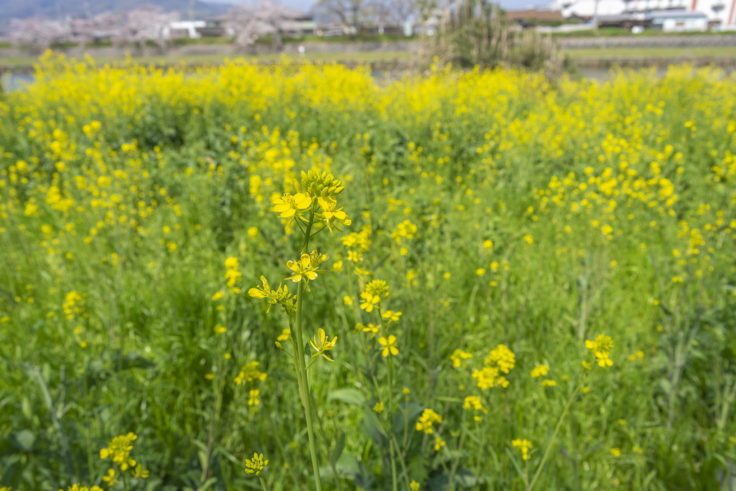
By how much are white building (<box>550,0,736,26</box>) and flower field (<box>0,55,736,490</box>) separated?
5646 centimetres

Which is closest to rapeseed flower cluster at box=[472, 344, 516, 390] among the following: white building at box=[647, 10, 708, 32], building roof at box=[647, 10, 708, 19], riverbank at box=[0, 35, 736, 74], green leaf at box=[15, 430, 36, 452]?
green leaf at box=[15, 430, 36, 452]

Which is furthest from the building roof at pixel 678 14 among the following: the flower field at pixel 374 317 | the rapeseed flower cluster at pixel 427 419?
the rapeseed flower cluster at pixel 427 419

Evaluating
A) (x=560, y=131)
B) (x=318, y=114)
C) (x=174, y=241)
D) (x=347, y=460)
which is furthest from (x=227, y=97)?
(x=347, y=460)

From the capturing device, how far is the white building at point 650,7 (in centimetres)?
5131

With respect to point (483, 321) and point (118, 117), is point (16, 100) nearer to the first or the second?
point (118, 117)

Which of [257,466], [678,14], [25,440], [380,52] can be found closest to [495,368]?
[257,466]

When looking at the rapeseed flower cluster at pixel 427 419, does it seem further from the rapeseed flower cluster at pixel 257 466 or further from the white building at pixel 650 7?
the white building at pixel 650 7

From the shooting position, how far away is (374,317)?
4.13ft

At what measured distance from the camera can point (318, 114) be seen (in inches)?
233

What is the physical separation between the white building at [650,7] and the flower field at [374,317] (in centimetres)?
5646

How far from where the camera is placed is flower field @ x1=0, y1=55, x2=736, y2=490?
3.90 ft

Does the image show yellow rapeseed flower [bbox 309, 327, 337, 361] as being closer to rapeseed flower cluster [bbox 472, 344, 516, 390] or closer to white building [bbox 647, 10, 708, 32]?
rapeseed flower cluster [bbox 472, 344, 516, 390]

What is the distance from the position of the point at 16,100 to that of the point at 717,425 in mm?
8903

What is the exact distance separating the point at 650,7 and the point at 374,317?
262ft
